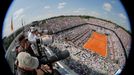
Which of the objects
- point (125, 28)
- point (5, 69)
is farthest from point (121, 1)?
point (5, 69)

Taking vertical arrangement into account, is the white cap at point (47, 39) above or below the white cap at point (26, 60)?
above

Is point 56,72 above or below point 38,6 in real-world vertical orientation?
below

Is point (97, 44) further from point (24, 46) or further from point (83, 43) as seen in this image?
point (24, 46)

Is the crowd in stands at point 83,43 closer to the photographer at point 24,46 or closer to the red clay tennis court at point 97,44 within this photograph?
the red clay tennis court at point 97,44

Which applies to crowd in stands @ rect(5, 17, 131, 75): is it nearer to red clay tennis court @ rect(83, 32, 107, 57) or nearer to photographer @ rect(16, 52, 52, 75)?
red clay tennis court @ rect(83, 32, 107, 57)

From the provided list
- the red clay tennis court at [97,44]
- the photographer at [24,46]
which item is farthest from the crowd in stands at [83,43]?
the photographer at [24,46]

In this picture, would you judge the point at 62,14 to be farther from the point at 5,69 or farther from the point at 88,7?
the point at 5,69
